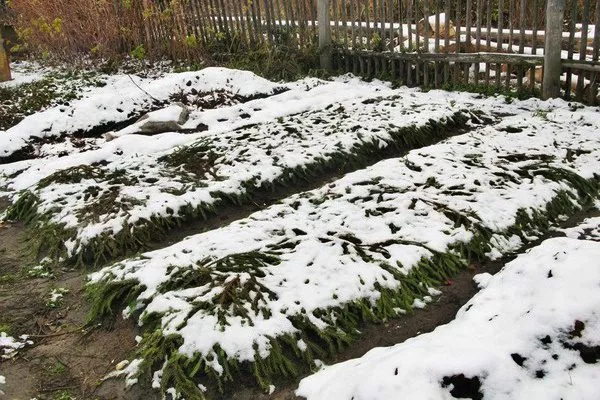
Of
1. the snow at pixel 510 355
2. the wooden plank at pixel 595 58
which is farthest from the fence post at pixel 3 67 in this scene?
the wooden plank at pixel 595 58

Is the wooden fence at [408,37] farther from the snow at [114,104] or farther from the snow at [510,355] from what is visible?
the snow at [510,355]

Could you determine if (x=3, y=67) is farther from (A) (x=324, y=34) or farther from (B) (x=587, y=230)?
(B) (x=587, y=230)

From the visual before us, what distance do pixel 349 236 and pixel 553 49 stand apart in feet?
15.0

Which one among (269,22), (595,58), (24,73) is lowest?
(595,58)

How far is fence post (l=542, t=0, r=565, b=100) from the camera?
5.96 meters

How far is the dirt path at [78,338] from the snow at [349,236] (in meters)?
0.18

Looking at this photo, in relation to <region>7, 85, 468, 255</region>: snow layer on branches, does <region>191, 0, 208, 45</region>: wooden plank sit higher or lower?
higher

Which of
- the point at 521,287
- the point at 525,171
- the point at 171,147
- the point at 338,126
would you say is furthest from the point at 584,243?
the point at 171,147

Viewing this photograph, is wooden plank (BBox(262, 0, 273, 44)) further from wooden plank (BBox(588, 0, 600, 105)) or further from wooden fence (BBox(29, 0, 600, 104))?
wooden plank (BBox(588, 0, 600, 105))

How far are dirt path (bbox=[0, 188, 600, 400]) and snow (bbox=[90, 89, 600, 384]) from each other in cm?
18

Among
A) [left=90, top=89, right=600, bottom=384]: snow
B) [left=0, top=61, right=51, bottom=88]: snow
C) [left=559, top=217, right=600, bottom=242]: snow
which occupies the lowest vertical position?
[left=559, top=217, right=600, bottom=242]: snow

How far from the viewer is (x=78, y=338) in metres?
2.71

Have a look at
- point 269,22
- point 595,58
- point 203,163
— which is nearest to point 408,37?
point 595,58

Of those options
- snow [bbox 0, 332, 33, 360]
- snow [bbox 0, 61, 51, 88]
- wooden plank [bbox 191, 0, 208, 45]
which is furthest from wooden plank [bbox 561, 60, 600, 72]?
snow [bbox 0, 61, 51, 88]
